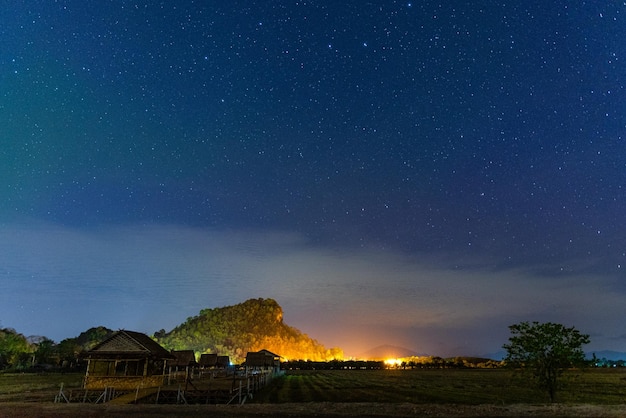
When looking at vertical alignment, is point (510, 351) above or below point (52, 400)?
above

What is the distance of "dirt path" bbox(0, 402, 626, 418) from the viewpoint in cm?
2423

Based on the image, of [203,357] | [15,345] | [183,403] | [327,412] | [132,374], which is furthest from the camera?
[15,345]

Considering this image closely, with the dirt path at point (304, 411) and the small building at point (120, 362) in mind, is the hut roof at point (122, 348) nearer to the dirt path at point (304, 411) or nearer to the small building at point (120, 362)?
the small building at point (120, 362)

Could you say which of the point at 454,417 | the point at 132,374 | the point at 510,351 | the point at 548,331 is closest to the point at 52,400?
the point at 132,374

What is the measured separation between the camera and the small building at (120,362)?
40.5 metres

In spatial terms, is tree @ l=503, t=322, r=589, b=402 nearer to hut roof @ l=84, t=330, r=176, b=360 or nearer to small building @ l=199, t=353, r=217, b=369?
hut roof @ l=84, t=330, r=176, b=360

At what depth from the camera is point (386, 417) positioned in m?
23.5

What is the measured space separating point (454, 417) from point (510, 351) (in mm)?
7745

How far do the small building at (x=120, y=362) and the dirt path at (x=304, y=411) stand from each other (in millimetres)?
11999

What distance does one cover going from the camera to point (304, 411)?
84.3 ft

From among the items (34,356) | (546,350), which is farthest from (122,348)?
(34,356)

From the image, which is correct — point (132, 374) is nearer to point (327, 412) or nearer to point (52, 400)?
point (52, 400)

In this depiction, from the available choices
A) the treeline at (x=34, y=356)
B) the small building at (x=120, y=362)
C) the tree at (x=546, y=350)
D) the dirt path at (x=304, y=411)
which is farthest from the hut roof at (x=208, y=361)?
the tree at (x=546, y=350)

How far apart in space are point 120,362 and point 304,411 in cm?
2480
